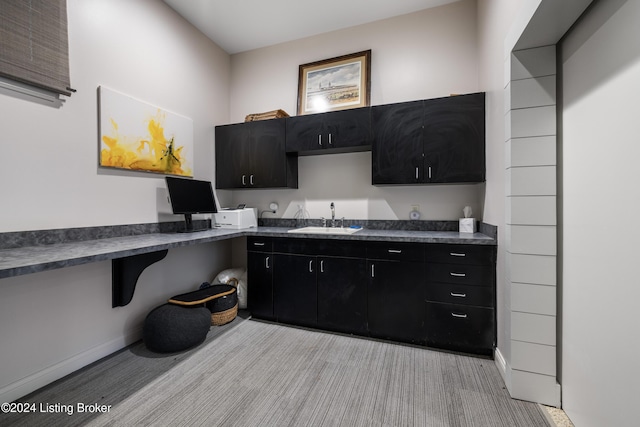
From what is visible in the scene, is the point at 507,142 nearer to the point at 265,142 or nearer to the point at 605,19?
the point at 605,19

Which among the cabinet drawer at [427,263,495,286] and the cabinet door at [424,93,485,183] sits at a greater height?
the cabinet door at [424,93,485,183]

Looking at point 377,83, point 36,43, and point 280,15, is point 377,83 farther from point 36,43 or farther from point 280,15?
point 36,43

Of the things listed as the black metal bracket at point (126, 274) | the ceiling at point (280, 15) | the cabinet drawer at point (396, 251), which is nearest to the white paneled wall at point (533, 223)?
the cabinet drawer at point (396, 251)

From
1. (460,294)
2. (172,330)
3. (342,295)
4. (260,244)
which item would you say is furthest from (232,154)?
(460,294)

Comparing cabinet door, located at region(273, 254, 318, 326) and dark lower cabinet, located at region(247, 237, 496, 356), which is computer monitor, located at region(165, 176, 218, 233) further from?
cabinet door, located at region(273, 254, 318, 326)

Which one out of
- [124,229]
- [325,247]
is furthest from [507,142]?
[124,229]

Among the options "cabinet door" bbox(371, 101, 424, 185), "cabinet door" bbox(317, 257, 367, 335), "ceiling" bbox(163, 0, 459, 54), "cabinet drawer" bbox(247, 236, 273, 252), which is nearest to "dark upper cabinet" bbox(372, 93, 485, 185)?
"cabinet door" bbox(371, 101, 424, 185)

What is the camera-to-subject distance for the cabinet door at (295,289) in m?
2.60

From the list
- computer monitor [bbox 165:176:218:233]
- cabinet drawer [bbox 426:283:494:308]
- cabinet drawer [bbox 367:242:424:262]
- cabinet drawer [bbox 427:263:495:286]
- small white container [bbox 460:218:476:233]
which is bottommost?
cabinet drawer [bbox 426:283:494:308]

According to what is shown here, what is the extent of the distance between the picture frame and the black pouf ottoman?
8.30 ft

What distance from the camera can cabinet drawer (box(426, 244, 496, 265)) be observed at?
2.08 m

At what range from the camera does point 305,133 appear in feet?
9.57

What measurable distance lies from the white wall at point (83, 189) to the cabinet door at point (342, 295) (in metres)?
1.58

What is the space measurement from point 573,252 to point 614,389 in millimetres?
648
